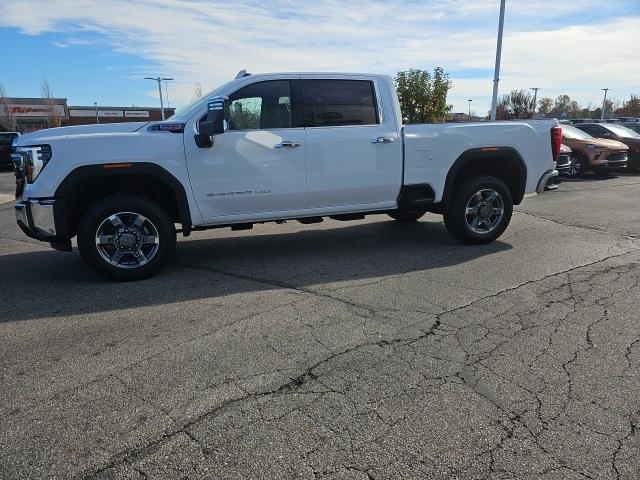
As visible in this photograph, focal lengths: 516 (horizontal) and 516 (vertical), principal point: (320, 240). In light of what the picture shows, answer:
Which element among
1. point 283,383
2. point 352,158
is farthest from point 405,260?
point 283,383

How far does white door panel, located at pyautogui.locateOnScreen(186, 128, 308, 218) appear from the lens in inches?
214

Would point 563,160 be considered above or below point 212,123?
below

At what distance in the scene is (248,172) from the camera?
18.2ft

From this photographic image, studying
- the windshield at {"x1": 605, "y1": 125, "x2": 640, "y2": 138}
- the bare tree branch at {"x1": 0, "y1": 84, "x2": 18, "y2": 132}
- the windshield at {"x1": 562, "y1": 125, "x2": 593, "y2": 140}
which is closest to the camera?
the windshield at {"x1": 562, "y1": 125, "x2": 593, "y2": 140}

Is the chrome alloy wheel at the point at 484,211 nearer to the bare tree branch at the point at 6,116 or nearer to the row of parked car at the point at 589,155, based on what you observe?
the row of parked car at the point at 589,155

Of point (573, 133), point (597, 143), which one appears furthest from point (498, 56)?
point (597, 143)

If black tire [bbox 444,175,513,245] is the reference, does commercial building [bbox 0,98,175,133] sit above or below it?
above

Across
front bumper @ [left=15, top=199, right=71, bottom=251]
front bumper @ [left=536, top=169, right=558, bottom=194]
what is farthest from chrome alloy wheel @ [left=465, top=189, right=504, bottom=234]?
front bumper @ [left=15, top=199, right=71, bottom=251]

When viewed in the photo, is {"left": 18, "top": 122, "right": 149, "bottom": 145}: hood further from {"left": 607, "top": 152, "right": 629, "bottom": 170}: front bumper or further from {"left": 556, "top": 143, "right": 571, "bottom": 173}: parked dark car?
{"left": 607, "top": 152, "right": 629, "bottom": 170}: front bumper

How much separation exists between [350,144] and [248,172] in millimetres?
1224

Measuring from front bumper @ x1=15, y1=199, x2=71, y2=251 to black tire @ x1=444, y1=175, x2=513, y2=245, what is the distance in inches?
179

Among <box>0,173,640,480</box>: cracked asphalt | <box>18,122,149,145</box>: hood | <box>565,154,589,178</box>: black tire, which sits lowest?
<box>0,173,640,480</box>: cracked asphalt

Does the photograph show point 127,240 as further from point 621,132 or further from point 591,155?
point 621,132

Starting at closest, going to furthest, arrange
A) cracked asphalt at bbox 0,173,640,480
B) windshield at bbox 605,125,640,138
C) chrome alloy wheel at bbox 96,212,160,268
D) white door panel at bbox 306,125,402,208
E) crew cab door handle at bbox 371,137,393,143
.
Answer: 1. cracked asphalt at bbox 0,173,640,480
2. chrome alloy wheel at bbox 96,212,160,268
3. white door panel at bbox 306,125,402,208
4. crew cab door handle at bbox 371,137,393,143
5. windshield at bbox 605,125,640,138
